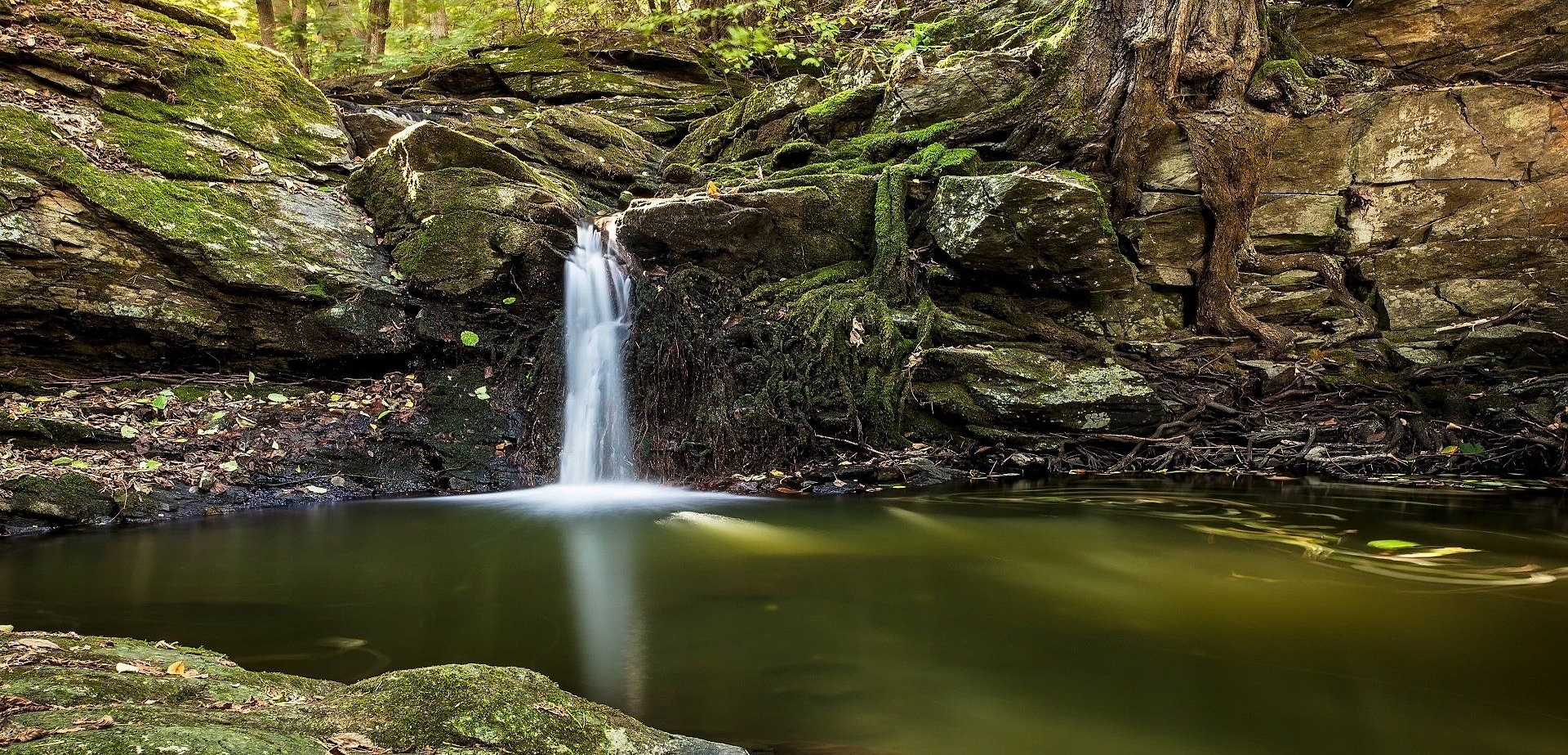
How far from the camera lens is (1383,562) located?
3.72 meters

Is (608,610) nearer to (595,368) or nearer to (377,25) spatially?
(595,368)

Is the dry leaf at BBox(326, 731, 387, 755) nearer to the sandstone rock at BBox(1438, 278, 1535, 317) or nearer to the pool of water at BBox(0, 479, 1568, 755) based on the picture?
the pool of water at BBox(0, 479, 1568, 755)

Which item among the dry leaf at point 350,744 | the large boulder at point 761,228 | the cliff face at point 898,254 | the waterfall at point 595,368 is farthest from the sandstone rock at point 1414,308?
the dry leaf at point 350,744

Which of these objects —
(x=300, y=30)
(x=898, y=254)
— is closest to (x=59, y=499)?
(x=898, y=254)

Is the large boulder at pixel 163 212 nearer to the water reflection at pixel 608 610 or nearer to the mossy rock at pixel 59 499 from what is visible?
the mossy rock at pixel 59 499

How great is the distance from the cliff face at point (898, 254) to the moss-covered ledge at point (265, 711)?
15.9ft

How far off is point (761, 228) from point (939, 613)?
216 inches

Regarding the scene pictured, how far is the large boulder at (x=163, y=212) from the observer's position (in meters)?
6.21

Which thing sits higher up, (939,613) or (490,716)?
(490,716)

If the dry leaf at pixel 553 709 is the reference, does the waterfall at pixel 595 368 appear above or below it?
above

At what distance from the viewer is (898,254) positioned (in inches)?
309

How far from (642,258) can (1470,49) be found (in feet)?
32.0

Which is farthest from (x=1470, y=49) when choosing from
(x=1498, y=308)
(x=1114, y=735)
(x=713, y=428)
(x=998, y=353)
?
(x=1114, y=735)

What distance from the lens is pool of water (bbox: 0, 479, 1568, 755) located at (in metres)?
2.22
